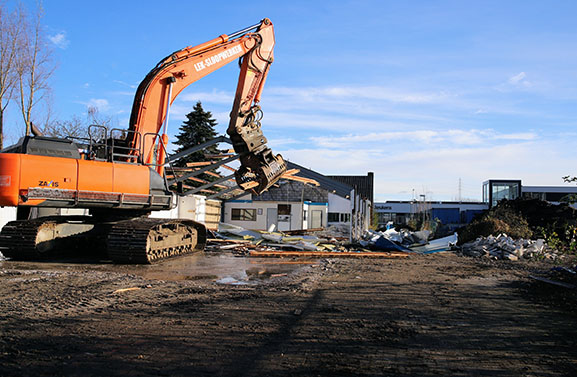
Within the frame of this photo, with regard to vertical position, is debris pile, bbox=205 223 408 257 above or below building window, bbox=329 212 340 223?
below

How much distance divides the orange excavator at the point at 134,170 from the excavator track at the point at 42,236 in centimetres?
3

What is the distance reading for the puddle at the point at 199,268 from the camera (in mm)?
9770

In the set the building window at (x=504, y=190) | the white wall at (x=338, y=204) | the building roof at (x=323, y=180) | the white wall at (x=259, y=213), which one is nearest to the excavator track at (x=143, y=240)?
the building roof at (x=323, y=180)

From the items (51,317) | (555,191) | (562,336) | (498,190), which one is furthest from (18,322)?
(555,191)

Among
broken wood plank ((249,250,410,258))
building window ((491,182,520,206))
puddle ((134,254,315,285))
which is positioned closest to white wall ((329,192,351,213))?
building window ((491,182,520,206))

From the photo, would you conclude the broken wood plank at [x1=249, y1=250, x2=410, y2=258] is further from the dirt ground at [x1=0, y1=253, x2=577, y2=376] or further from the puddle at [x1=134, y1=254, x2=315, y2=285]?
the dirt ground at [x1=0, y1=253, x2=577, y2=376]

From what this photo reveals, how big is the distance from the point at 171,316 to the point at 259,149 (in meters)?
7.92

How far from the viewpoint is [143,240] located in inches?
434

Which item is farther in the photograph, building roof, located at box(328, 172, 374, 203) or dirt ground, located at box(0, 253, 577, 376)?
building roof, located at box(328, 172, 374, 203)

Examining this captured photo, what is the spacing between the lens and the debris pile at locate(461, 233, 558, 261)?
1536cm

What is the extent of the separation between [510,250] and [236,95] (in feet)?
33.3

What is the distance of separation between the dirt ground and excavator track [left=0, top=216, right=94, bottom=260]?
6.75 feet

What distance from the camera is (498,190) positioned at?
50.5 m

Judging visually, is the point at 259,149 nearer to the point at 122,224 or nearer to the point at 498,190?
the point at 122,224
